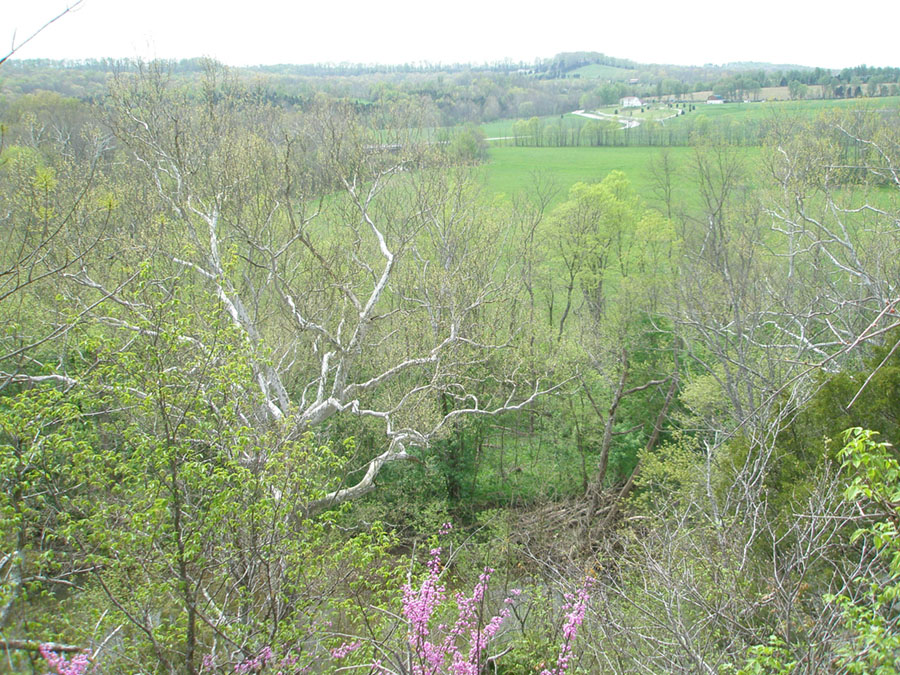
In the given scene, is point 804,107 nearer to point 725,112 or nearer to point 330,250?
point 725,112

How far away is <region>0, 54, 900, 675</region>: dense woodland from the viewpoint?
205 inches

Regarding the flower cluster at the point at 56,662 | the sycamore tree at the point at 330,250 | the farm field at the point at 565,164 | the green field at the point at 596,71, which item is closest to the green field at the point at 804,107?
the farm field at the point at 565,164

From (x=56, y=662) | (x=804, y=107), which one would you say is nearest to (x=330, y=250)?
Result: (x=56, y=662)

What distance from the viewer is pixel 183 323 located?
5984 mm

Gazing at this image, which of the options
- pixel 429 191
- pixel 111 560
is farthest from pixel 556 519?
pixel 111 560

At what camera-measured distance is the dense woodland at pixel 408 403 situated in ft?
17.1

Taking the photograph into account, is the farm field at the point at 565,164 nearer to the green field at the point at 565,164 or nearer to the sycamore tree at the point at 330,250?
the green field at the point at 565,164

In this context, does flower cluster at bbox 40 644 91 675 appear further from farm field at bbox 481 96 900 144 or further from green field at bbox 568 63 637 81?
green field at bbox 568 63 637 81

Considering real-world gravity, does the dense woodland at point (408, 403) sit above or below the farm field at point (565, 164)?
below

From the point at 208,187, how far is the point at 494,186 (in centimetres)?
3155

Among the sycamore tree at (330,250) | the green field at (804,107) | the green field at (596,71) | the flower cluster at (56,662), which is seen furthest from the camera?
the green field at (596,71)

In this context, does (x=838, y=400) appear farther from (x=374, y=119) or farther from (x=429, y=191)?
(x=374, y=119)

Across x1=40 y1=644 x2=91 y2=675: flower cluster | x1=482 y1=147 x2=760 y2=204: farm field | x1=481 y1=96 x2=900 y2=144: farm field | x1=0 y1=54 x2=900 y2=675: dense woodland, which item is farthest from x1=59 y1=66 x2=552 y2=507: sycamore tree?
x1=482 y1=147 x2=760 y2=204: farm field

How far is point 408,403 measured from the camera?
14.8 m
